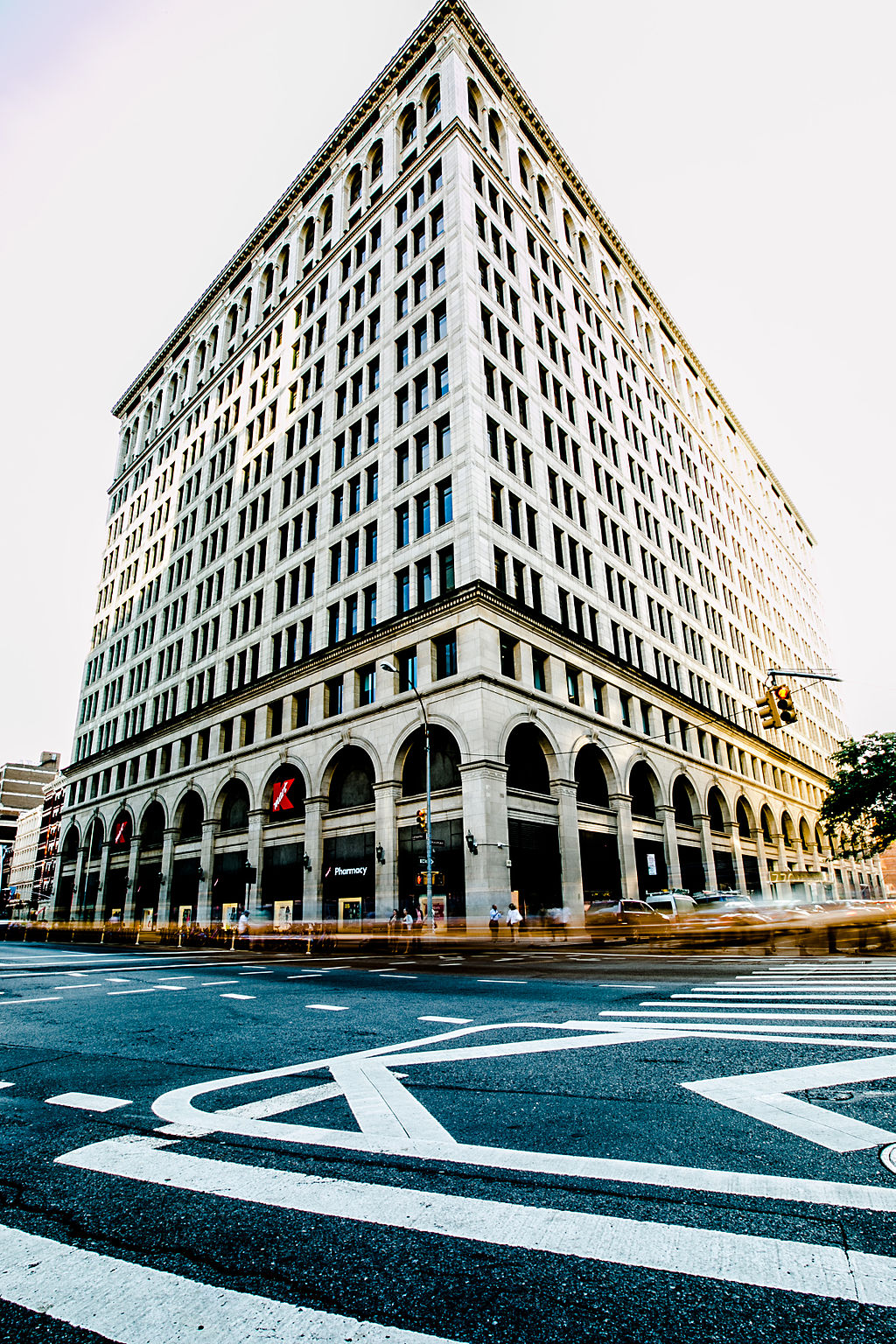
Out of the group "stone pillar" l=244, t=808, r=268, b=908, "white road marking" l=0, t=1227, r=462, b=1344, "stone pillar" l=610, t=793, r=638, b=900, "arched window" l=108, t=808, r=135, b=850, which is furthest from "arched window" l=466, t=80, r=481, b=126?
"arched window" l=108, t=808, r=135, b=850

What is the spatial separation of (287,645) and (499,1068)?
36.5m

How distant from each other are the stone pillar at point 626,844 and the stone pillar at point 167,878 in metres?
29.2

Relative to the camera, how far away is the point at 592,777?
36125 mm

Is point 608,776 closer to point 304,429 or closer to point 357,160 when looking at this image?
point 304,429

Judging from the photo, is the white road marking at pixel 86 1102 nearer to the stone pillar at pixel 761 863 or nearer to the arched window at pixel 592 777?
the arched window at pixel 592 777

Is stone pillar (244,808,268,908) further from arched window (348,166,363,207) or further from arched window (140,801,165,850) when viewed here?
arched window (348,166,363,207)

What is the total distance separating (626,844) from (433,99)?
1770 inches

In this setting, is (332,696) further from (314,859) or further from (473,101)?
(473,101)

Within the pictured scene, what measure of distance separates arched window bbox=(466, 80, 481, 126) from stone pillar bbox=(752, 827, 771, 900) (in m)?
52.2

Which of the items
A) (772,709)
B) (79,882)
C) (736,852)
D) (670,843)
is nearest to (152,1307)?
(772,709)

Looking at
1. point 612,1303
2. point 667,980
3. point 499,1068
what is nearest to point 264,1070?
point 499,1068

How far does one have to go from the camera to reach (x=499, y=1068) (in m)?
5.21

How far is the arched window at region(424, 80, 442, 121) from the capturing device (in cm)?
4102

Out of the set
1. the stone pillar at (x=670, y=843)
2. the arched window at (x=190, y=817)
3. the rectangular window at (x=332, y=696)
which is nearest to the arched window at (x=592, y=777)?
the stone pillar at (x=670, y=843)
